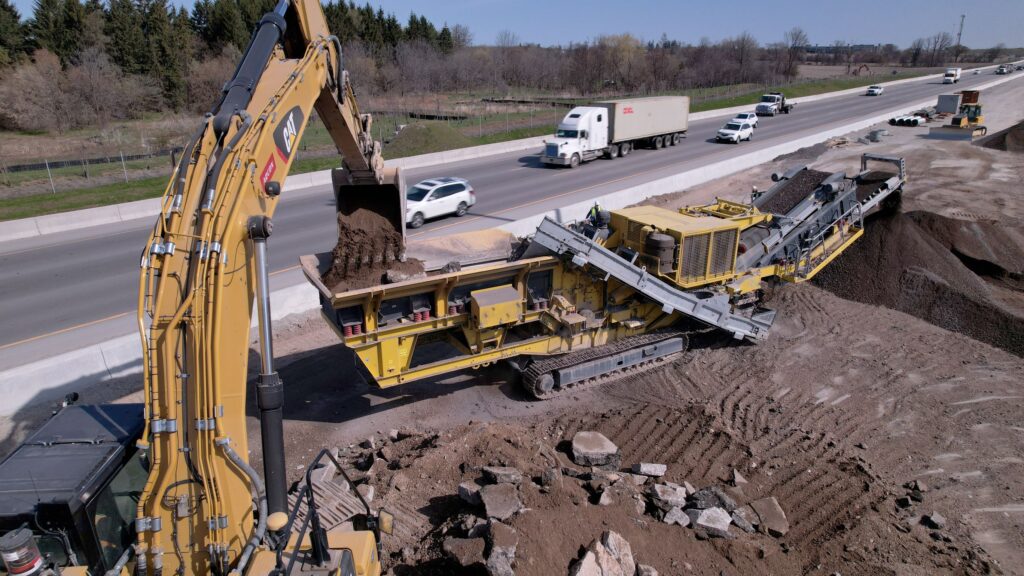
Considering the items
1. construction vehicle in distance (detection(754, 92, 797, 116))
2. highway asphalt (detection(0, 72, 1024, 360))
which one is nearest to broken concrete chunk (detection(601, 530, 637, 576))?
highway asphalt (detection(0, 72, 1024, 360))

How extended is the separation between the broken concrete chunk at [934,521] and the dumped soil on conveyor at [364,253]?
733 cm

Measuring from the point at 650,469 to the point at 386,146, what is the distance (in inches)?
1181

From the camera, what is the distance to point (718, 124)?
4838 centimetres

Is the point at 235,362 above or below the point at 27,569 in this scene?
above

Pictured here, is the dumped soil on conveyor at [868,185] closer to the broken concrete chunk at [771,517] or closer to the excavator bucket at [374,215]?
the broken concrete chunk at [771,517]

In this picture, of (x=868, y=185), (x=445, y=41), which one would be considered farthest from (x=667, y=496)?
(x=445, y=41)

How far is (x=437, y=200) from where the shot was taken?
834 inches

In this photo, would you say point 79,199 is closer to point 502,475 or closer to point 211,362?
point 502,475

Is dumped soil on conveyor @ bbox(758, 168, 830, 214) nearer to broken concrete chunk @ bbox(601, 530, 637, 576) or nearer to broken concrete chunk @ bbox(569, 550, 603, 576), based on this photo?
broken concrete chunk @ bbox(601, 530, 637, 576)

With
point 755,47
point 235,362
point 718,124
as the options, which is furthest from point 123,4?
point 755,47

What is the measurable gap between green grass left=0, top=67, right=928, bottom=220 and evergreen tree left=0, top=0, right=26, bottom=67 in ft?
90.0

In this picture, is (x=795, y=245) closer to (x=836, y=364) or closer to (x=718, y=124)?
(x=836, y=364)

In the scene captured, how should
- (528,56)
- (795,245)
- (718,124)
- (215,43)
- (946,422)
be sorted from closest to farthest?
1. (946,422)
2. (795,245)
3. (718,124)
4. (215,43)
5. (528,56)

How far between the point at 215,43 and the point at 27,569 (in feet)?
215
